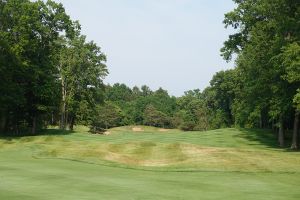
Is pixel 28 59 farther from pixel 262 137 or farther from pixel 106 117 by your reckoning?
pixel 106 117

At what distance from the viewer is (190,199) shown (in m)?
13.3

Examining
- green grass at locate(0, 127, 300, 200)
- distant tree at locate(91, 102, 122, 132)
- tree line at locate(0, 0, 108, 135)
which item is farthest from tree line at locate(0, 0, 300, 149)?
distant tree at locate(91, 102, 122, 132)

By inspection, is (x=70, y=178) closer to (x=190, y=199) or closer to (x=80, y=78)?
(x=190, y=199)

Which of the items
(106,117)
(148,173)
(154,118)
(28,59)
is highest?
(28,59)

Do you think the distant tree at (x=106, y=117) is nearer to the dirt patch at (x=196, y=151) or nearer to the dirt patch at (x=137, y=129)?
the dirt patch at (x=137, y=129)

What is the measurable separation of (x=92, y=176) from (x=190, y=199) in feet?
20.1

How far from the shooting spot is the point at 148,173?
21516 millimetres

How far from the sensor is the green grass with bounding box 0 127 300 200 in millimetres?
14164

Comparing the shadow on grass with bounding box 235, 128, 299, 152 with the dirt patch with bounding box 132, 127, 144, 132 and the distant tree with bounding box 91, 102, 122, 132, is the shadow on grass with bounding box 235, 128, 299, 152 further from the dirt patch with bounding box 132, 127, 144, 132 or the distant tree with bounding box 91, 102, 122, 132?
the dirt patch with bounding box 132, 127, 144, 132

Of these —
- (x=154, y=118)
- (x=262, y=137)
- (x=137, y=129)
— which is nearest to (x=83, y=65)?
(x=262, y=137)

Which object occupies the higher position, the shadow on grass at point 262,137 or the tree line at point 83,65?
the tree line at point 83,65

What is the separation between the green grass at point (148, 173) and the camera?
558 inches

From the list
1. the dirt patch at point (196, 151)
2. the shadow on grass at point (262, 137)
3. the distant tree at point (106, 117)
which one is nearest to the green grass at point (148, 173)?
the dirt patch at point (196, 151)

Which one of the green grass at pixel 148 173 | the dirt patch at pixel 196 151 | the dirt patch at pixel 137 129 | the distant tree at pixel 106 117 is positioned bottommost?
the green grass at pixel 148 173
